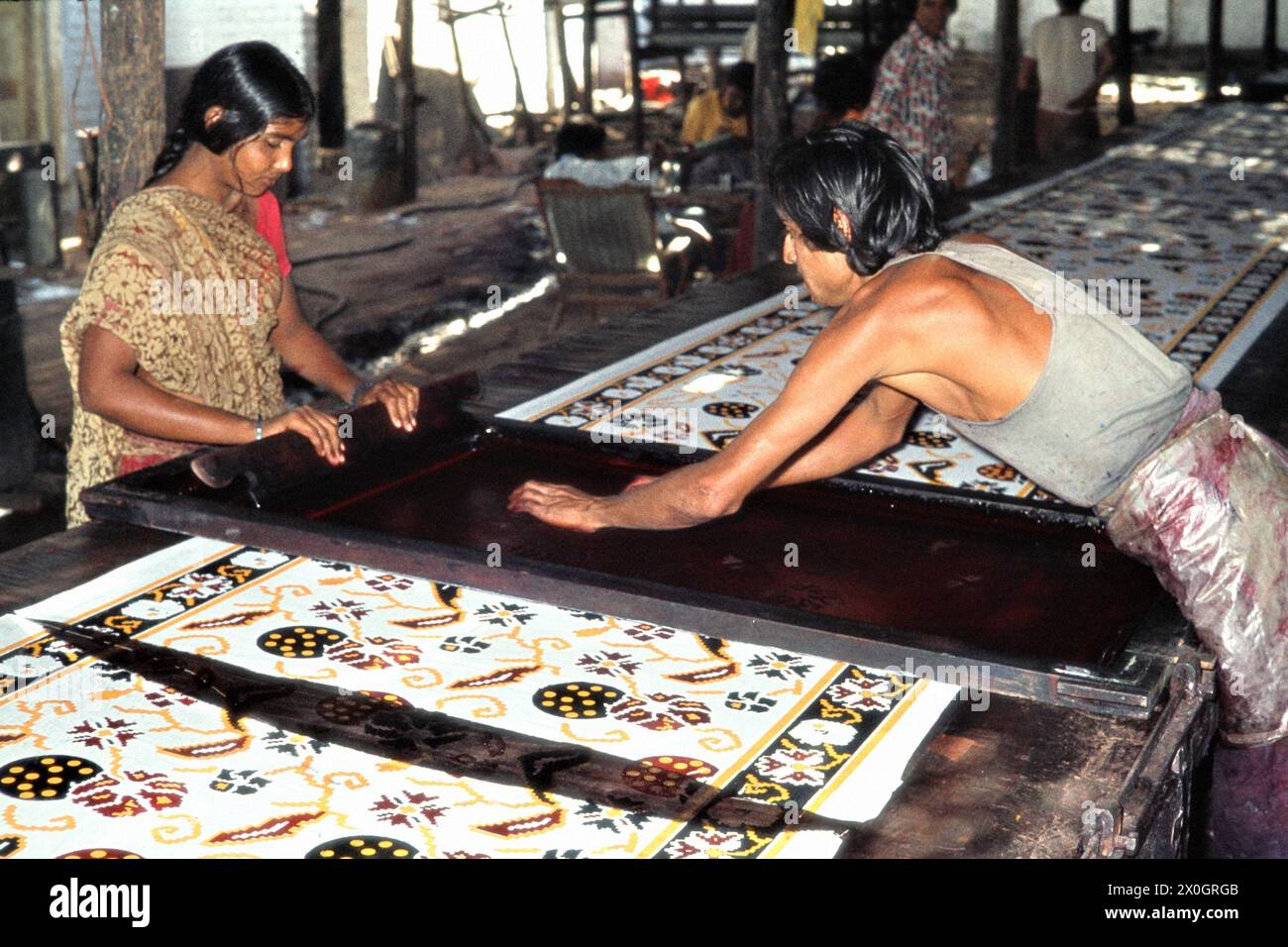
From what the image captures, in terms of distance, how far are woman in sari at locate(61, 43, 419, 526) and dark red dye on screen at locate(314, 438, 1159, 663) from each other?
286 millimetres

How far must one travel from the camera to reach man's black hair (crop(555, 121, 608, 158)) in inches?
332

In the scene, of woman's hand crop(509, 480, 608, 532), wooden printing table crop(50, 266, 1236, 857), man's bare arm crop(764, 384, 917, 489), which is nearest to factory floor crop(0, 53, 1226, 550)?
wooden printing table crop(50, 266, 1236, 857)

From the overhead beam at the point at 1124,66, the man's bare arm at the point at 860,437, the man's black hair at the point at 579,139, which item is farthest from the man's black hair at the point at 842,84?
the overhead beam at the point at 1124,66

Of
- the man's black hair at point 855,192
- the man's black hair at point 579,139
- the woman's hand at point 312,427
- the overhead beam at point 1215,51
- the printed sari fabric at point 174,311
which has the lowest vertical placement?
the woman's hand at point 312,427

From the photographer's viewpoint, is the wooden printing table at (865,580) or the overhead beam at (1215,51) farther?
the overhead beam at (1215,51)

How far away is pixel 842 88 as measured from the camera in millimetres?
7234

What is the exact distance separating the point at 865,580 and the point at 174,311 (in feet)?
4.98

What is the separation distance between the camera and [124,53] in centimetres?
441

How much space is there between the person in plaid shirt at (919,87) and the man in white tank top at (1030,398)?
15.9 ft

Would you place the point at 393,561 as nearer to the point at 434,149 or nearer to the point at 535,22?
the point at 434,149

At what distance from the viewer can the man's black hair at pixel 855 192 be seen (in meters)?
2.33

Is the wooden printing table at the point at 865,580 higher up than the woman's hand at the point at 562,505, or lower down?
lower down

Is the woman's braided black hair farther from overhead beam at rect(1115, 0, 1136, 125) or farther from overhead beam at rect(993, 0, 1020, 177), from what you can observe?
overhead beam at rect(1115, 0, 1136, 125)

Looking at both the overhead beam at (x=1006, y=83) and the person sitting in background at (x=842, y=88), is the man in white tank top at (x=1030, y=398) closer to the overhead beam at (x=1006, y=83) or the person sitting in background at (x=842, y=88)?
the person sitting in background at (x=842, y=88)
